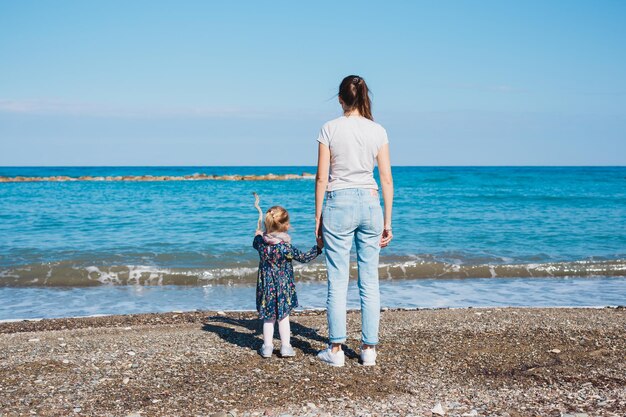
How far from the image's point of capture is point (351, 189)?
186 inches

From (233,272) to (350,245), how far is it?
7.58 meters

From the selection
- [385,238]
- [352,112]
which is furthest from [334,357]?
[352,112]

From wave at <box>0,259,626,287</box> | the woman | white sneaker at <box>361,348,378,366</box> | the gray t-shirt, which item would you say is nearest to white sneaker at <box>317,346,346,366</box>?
white sneaker at <box>361,348,378,366</box>

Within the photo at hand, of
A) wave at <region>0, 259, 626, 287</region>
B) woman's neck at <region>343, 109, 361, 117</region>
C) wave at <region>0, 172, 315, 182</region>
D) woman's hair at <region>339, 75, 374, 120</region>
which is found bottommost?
wave at <region>0, 259, 626, 287</region>

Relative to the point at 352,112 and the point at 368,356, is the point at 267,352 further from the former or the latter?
the point at 352,112

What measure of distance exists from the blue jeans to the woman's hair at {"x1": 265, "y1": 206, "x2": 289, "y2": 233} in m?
0.64

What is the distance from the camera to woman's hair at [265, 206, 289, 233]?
17.5 feet

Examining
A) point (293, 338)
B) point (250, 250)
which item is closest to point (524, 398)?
point (293, 338)

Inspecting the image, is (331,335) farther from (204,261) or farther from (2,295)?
(204,261)

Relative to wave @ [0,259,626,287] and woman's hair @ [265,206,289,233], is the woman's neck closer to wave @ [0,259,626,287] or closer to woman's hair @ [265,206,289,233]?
woman's hair @ [265,206,289,233]

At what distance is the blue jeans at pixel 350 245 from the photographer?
4.71m

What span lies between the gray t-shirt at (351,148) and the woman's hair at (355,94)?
87 mm

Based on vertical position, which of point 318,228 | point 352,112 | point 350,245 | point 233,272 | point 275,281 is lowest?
point 233,272

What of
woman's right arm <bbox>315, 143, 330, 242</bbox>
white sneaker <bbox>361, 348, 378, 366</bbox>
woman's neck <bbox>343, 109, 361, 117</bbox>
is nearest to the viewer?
woman's right arm <bbox>315, 143, 330, 242</bbox>
